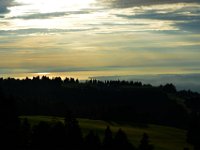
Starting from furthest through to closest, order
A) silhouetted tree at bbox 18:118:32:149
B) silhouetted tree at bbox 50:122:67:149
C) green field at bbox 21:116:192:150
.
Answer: green field at bbox 21:116:192:150 < silhouetted tree at bbox 50:122:67:149 < silhouetted tree at bbox 18:118:32:149

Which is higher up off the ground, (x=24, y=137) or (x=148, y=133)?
(x=24, y=137)

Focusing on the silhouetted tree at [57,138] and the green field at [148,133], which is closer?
the silhouetted tree at [57,138]

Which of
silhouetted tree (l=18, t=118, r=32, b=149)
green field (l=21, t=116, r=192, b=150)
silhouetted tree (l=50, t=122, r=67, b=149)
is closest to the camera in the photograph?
silhouetted tree (l=18, t=118, r=32, b=149)

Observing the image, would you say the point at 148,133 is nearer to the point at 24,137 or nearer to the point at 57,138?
the point at 57,138

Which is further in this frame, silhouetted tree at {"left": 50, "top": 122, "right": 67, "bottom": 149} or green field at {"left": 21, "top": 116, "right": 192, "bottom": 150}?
green field at {"left": 21, "top": 116, "right": 192, "bottom": 150}

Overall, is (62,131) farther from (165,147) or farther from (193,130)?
(193,130)

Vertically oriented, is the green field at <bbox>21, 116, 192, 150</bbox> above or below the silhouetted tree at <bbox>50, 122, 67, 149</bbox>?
below

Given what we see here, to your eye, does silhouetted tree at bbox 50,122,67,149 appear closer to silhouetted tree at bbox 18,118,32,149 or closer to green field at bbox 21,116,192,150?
silhouetted tree at bbox 18,118,32,149

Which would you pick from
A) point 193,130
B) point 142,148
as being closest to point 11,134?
point 142,148

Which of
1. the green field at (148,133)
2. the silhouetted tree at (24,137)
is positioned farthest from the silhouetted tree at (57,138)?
the green field at (148,133)

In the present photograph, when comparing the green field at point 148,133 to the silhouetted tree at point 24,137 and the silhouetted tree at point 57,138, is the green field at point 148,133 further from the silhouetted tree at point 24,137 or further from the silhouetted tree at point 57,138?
the silhouetted tree at point 24,137

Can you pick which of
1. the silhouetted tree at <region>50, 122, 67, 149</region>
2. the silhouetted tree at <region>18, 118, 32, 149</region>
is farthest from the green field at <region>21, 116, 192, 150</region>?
the silhouetted tree at <region>18, 118, 32, 149</region>

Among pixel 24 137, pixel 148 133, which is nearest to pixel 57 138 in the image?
pixel 24 137

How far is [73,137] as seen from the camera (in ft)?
257
